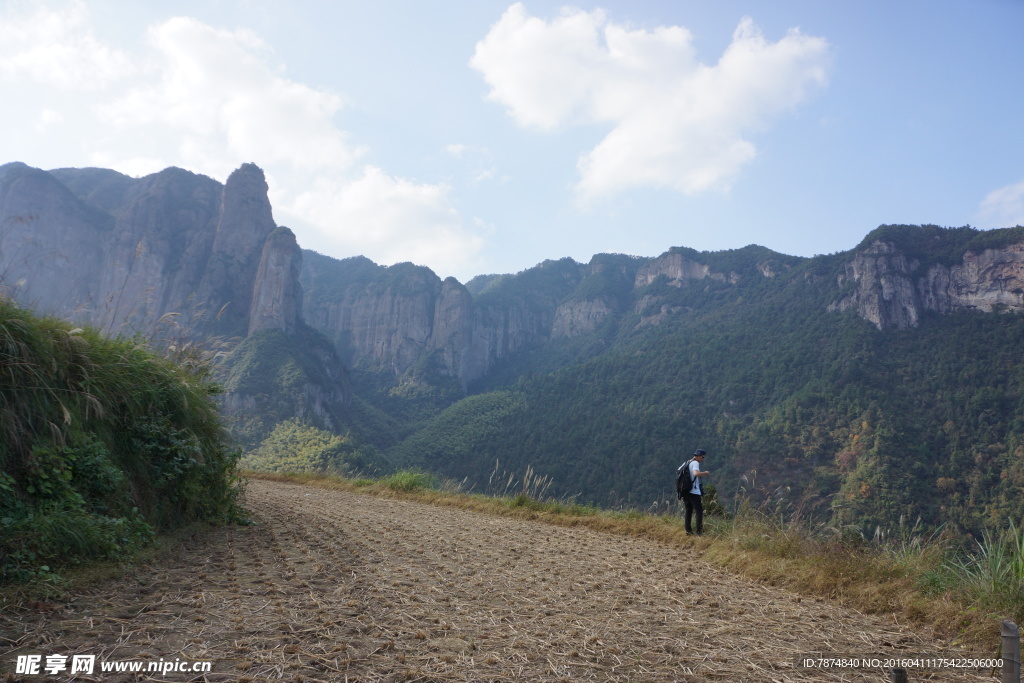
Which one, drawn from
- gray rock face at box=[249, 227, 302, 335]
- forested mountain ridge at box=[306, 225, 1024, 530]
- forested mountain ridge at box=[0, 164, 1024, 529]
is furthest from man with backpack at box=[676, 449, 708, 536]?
gray rock face at box=[249, 227, 302, 335]

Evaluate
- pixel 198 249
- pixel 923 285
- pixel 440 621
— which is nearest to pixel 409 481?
pixel 440 621

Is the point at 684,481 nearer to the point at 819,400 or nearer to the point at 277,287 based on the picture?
the point at 819,400

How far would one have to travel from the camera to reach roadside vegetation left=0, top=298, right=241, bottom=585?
11.4 ft

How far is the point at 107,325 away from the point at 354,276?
148 metres

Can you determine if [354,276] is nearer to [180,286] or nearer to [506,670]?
[180,286]

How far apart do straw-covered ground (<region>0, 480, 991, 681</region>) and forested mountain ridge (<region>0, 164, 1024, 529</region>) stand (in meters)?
3.59

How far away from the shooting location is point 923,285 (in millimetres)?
65438

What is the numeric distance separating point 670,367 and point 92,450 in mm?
71612

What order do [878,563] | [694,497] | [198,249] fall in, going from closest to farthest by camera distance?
[878,563] < [694,497] < [198,249]

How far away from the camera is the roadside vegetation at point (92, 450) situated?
3475mm

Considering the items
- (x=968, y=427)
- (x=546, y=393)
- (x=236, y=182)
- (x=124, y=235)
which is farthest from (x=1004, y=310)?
(x=124, y=235)

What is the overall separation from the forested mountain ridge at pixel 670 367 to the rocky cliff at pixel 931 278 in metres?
0.25

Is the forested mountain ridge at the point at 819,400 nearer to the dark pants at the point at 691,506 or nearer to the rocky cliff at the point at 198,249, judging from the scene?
the dark pants at the point at 691,506

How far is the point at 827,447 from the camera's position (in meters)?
41.4
